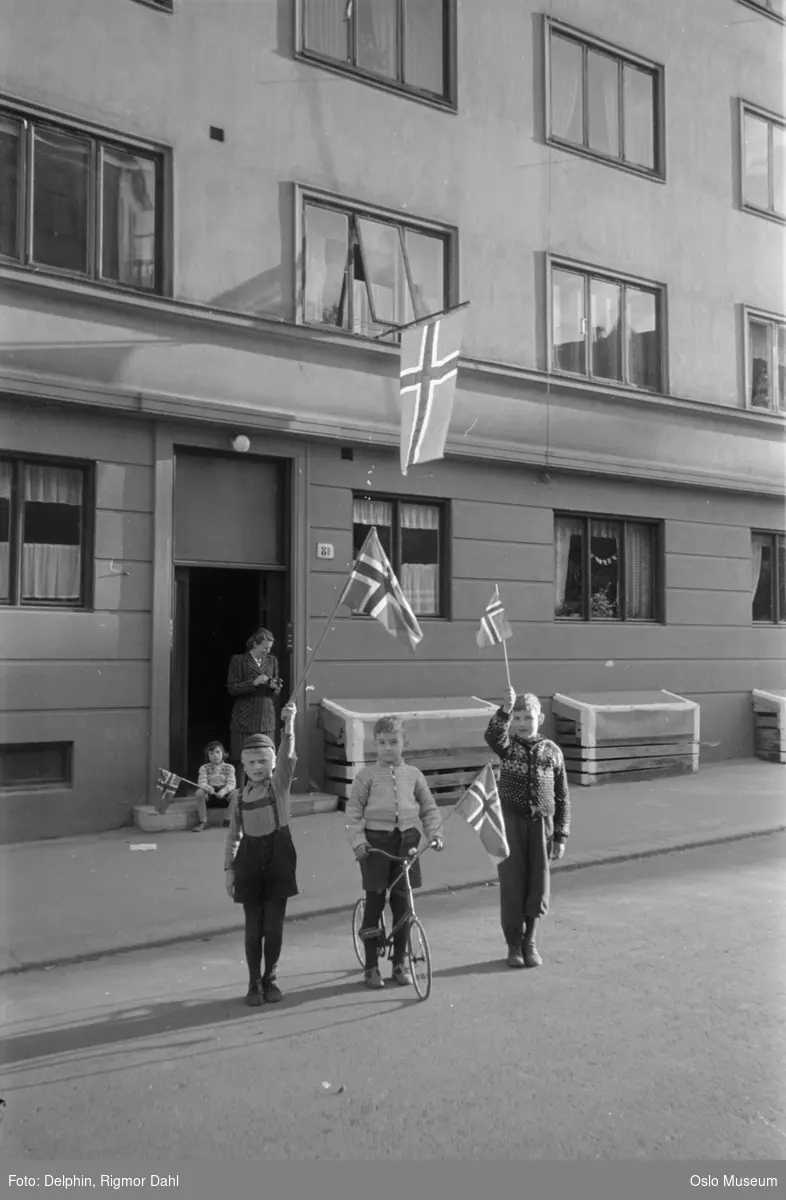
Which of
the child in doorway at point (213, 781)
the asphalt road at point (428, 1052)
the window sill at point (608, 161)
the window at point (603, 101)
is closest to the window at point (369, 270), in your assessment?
the window sill at point (608, 161)

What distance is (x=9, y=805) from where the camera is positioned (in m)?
10.6

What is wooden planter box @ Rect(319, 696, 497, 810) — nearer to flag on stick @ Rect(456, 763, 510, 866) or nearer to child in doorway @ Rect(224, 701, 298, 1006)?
flag on stick @ Rect(456, 763, 510, 866)

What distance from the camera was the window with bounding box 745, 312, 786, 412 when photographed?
1759 centimetres

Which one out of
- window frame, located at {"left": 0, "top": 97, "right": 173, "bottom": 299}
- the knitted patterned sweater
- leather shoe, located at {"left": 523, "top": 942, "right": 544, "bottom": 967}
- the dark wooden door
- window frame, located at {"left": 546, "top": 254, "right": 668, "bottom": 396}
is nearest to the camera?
leather shoe, located at {"left": 523, "top": 942, "right": 544, "bottom": 967}

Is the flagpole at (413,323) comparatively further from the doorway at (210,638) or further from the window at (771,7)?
the window at (771,7)

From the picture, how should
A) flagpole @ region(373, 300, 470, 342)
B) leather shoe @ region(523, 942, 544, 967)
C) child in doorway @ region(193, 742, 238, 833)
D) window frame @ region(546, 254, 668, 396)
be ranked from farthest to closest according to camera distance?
1. window frame @ region(546, 254, 668, 396)
2. child in doorway @ region(193, 742, 238, 833)
3. flagpole @ region(373, 300, 470, 342)
4. leather shoe @ region(523, 942, 544, 967)

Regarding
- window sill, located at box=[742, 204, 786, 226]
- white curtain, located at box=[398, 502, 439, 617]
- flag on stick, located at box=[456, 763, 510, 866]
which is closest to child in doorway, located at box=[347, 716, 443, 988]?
flag on stick, located at box=[456, 763, 510, 866]

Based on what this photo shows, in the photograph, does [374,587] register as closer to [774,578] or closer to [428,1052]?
[428,1052]

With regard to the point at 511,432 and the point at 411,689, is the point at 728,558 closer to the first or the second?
the point at 511,432

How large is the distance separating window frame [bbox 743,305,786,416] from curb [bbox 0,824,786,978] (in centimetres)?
822

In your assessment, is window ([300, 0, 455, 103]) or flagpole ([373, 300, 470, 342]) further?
window ([300, 0, 455, 103])

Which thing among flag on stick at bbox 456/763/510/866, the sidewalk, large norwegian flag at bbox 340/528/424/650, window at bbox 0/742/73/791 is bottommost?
the sidewalk

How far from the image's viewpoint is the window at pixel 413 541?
13.5 metres

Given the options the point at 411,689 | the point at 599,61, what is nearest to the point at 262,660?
the point at 411,689
